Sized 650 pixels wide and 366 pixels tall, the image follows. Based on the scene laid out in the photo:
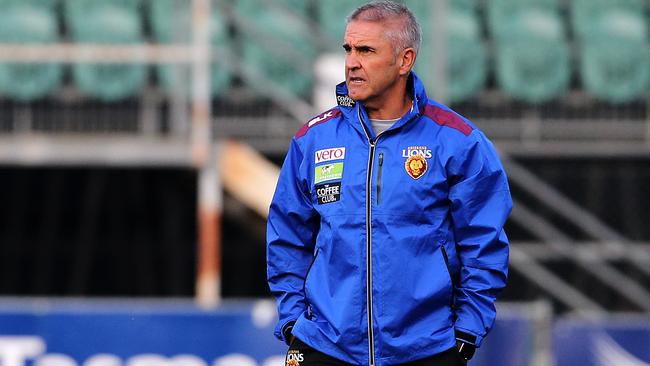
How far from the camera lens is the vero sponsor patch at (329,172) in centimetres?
427

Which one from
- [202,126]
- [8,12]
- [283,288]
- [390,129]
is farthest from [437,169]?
[8,12]

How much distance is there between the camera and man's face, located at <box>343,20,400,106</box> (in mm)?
4309

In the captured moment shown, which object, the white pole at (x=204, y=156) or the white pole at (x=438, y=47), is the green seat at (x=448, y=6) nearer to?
the white pole at (x=438, y=47)

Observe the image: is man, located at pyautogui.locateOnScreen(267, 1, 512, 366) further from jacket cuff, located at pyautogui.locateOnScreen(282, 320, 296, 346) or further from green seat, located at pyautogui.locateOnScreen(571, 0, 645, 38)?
green seat, located at pyautogui.locateOnScreen(571, 0, 645, 38)

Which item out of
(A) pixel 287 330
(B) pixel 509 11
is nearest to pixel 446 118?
Answer: (A) pixel 287 330

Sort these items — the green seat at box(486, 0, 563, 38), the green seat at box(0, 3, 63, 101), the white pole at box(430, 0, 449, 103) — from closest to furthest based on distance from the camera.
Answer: the white pole at box(430, 0, 449, 103)
the green seat at box(0, 3, 63, 101)
the green seat at box(486, 0, 563, 38)

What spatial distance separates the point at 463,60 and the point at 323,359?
27.8 ft

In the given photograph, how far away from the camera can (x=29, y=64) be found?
1188cm

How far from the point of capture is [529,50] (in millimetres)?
12750

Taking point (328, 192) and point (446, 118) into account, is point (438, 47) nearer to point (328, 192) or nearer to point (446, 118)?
point (446, 118)

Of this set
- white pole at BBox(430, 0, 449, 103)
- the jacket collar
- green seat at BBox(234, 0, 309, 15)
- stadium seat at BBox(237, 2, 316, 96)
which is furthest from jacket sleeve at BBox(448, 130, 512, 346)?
green seat at BBox(234, 0, 309, 15)

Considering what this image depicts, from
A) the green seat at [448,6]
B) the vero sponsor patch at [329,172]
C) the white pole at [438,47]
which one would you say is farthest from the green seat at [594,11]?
the vero sponsor patch at [329,172]

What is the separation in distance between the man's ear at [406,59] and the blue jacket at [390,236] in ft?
0.24

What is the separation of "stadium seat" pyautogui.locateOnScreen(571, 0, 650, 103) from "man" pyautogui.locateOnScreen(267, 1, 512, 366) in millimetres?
8162
